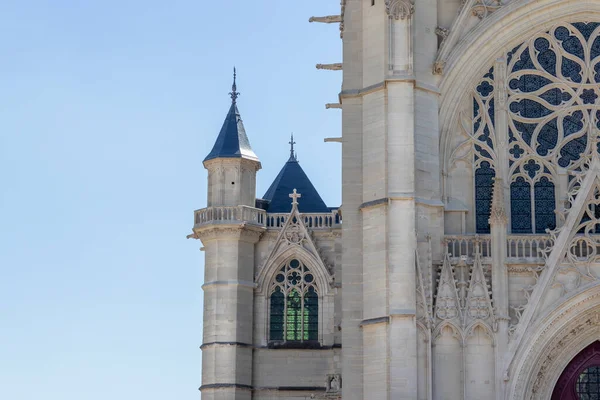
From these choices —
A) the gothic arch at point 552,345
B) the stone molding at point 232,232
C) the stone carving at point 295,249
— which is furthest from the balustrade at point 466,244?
the stone molding at point 232,232

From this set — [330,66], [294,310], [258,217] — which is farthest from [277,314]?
[330,66]

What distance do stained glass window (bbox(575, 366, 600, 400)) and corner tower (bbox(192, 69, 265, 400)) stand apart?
A: 37.3ft

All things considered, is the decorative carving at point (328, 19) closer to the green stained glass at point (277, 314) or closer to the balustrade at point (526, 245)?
the balustrade at point (526, 245)

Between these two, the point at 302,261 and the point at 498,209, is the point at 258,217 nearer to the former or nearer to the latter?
the point at 302,261

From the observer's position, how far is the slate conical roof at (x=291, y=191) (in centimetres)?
4325

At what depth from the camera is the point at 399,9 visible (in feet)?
99.9

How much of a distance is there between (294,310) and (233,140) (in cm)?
477

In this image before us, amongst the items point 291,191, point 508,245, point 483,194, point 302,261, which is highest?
point 291,191

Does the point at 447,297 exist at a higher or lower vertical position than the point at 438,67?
lower

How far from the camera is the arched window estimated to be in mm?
40250

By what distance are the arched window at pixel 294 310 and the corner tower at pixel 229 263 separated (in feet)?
2.07

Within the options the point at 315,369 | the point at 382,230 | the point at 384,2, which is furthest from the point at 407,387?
the point at 315,369

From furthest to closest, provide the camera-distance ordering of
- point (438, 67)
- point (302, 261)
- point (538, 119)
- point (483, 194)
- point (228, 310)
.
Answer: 1. point (302, 261)
2. point (228, 310)
3. point (538, 119)
4. point (483, 194)
5. point (438, 67)

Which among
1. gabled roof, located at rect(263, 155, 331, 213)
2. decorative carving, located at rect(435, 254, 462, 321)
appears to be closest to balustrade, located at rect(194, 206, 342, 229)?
gabled roof, located at rect(263, 155, 331, 213)
